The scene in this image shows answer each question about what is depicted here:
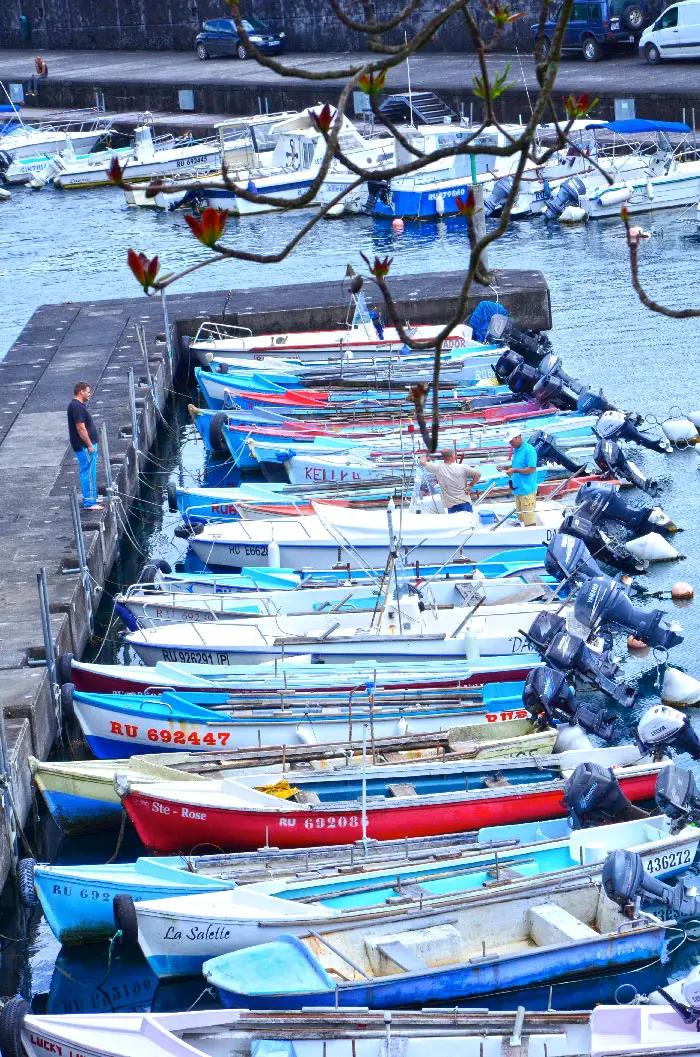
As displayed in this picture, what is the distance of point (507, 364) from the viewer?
1041 inches

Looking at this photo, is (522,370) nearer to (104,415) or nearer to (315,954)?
(104,415)

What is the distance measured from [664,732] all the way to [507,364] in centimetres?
1338

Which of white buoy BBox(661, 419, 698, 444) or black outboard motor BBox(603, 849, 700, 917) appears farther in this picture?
white buoy BBox(661, 419, 698, 444)

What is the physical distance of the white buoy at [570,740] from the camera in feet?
47.7

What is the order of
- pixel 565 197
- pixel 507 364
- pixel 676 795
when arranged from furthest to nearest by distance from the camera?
1. pixel 565 197
2. pixel 507 364
3. pixel 676 795

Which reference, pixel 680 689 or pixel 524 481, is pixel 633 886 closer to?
pixel 680 689

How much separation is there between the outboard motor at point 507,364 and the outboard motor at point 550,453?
3.49 meters

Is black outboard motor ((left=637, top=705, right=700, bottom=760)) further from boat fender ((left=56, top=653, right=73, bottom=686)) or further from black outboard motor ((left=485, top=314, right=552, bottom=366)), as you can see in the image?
black outboard motor ((left=485, top=314, right=552, bottom=366))

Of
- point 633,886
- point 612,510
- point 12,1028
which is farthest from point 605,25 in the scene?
point 12,1028

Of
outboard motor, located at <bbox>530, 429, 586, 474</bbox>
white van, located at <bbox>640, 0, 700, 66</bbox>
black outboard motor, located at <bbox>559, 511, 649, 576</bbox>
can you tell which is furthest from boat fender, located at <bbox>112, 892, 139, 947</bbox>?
Result: white van, located at <bbox>640, 0, 700, 66</bbox>

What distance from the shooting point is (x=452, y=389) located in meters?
26.7

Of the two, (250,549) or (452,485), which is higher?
(452,485)

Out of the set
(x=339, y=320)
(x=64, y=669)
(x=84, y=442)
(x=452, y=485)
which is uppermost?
(x=339, y=320)

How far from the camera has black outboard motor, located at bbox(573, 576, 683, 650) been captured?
52.3ft
